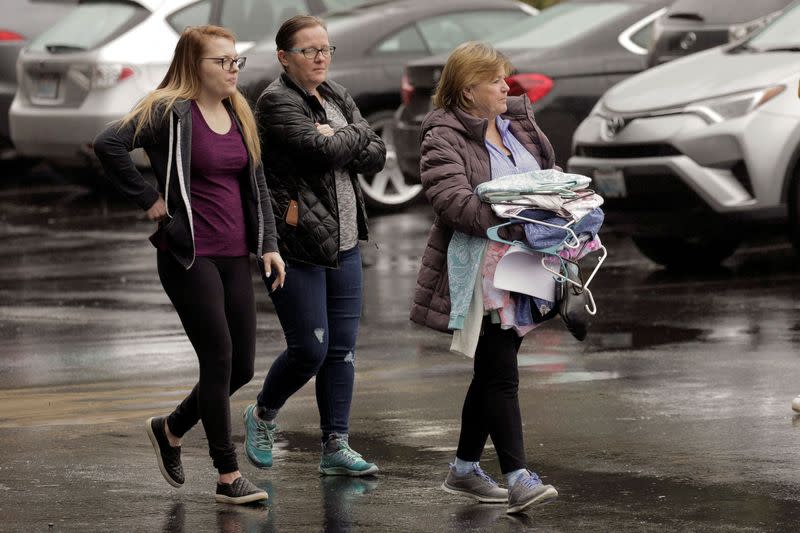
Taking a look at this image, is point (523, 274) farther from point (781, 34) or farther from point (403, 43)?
point (403, 43)

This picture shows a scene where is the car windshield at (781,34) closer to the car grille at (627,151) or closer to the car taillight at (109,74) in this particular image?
the car grille at (627,151)

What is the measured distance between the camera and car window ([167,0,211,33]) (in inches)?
655

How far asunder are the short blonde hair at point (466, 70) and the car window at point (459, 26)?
9.50 meters

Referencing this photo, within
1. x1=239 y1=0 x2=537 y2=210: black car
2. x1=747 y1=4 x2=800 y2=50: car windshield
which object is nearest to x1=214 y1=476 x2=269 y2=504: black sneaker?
x1=747 y1=4 x2=800 y2=50: car windshield

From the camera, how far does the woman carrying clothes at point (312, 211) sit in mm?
6648

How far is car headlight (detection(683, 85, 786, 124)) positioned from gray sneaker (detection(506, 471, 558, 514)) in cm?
549

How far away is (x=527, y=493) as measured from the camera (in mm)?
6121

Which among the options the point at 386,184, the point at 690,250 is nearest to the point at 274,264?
the point at 690,250

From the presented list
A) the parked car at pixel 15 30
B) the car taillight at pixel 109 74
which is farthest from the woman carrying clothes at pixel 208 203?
the parked car at pixel 15 30

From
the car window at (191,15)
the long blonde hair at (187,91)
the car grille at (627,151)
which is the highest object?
the long blonde hair at (187,91)

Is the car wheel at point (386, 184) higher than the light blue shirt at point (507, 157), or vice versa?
the light blue shirt at point (507, 157)

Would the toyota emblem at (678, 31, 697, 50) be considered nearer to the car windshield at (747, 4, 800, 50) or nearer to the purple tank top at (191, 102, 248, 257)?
the car windshield at (747, 4, 800, 50)

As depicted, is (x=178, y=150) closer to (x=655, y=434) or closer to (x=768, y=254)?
(x=655, y=434)

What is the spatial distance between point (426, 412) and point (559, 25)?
7.09 m
